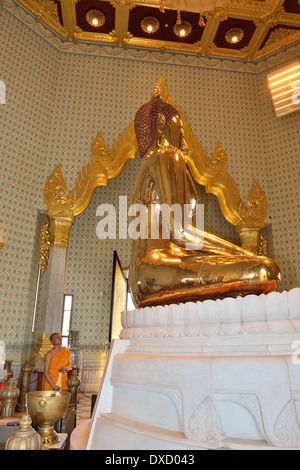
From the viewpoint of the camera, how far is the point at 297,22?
5207mm

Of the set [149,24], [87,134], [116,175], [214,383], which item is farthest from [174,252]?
[149,24]

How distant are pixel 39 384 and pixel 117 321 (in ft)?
6.07

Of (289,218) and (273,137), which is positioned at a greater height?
(273,137)

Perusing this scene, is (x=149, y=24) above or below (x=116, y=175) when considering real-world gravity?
above

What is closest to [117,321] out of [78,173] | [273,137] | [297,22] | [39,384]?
[39,384]

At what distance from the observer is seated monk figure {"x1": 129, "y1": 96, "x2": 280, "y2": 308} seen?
5.08ft

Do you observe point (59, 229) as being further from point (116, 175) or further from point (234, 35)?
point (234, 35)

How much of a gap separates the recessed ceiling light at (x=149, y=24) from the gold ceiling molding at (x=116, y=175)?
1.36 meters

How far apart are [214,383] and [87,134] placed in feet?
15.4

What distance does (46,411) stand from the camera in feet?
4.97

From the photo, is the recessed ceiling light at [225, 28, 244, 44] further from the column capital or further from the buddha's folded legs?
the buddha's folded legs

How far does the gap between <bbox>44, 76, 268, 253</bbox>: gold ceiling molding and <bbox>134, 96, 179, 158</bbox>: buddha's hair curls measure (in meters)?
2.15

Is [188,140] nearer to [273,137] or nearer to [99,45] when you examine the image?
[273,137]

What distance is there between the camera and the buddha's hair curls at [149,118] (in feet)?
8.84
